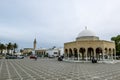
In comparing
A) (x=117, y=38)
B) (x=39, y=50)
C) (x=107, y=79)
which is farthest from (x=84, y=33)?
(x=39, y=50)

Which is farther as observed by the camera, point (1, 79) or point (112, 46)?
A: point (112, 46)

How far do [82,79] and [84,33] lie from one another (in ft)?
92.8

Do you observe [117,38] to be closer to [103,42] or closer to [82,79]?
[103,42]

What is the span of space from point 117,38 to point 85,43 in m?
25.1

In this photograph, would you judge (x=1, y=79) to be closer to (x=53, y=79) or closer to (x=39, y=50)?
→ (x=53, y=79)

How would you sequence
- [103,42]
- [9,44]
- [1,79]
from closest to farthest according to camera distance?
[1,79], [103,42], [9,44]

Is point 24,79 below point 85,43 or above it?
below

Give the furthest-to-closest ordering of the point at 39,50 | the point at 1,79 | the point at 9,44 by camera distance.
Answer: the point at 39,50 < the point at 9,44 < the point at 1,79

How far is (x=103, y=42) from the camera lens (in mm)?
37406

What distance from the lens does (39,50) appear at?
115 m

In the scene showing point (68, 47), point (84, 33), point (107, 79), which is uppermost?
point (84, 33)

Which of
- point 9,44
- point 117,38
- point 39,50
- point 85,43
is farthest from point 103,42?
point 39,50

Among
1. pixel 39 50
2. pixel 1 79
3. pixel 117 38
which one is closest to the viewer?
pixel 1 79

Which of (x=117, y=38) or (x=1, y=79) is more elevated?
(x=117, y=38)
